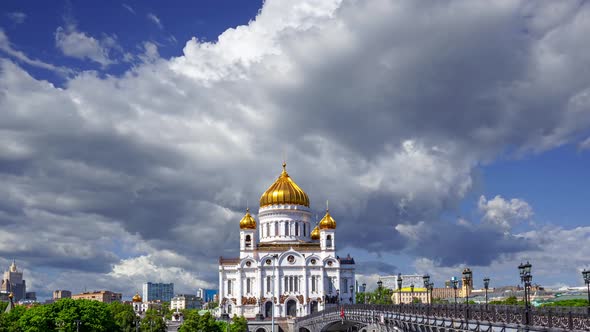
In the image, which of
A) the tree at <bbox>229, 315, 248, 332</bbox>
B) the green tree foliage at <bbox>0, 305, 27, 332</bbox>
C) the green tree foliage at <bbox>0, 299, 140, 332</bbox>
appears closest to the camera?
the green tree foliage at <bbox>0, 299, 140, 332</bbox>

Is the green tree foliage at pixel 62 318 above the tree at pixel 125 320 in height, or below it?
above

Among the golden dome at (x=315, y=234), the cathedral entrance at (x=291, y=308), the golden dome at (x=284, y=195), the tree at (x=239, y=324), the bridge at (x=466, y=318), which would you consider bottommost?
the tree at (x=239, y=324)

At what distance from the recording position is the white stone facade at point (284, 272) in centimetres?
10638

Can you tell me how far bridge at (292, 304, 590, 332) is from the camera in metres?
A: 28.3

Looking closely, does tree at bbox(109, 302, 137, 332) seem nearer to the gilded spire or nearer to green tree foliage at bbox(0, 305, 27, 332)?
green tree foliage at bbox(0, 305, 27, 332)

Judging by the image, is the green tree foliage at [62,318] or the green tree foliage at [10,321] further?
the green tree foliage at [10,321]

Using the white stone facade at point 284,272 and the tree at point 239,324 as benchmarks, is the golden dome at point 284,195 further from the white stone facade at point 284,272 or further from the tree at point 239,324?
the tree at point 239,324

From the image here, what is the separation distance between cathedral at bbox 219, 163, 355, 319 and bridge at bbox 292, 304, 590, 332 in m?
31.5

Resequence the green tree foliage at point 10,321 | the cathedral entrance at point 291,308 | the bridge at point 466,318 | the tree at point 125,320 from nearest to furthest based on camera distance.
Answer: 1. the bridge at point 466,318
2. the green tree foliage at point 10,321
3. the tree at point 125,320
4. the cathedral entrance at point 291,308

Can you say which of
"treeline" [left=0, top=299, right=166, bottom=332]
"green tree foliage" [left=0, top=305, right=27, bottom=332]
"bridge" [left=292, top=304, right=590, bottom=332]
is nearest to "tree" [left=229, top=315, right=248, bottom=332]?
"treeline" [left=0, top=299, right=166, bottom=332]

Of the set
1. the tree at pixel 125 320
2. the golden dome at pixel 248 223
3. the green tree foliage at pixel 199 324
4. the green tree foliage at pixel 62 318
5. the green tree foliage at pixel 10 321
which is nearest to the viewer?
the green tree foliage at pixel 62 318

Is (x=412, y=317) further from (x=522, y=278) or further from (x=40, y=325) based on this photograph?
(x=40, y=325)

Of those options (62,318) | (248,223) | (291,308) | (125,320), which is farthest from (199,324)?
(248,223)

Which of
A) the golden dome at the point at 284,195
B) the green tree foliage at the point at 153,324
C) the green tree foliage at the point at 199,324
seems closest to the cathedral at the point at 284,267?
the golden dome at the point at 284,195
